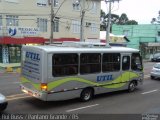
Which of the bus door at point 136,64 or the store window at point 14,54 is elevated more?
the bus door at point 136,64

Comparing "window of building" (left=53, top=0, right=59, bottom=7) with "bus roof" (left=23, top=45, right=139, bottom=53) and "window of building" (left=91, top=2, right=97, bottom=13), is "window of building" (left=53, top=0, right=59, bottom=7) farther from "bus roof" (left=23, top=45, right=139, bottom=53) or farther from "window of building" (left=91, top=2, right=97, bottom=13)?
"bus roof" (left=23, top=45, right=139, bottom=53)

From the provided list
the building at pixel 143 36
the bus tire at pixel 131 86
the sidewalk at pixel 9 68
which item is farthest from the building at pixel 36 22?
the bus tire at pixel 131 86

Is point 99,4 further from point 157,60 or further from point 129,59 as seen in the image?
Answer: point 129,59

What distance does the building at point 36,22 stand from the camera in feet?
104

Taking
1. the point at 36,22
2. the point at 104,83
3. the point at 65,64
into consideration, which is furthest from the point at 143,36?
the point at 65,64

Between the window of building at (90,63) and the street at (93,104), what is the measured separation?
1.44 m

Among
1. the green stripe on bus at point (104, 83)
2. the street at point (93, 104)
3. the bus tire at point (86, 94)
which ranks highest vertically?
the green stripe on bus at point (104, 83)

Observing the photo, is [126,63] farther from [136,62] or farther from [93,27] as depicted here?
[93,27]

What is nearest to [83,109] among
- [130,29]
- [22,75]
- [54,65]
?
[54,65]

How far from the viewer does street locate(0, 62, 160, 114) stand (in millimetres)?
12180

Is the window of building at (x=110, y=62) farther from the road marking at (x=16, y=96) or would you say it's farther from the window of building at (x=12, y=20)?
the window of building at (x=12, y=20)

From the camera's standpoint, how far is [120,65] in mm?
15734

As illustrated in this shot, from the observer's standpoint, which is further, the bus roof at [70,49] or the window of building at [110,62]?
the window of building at [110,62]

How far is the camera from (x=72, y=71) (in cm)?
1320
